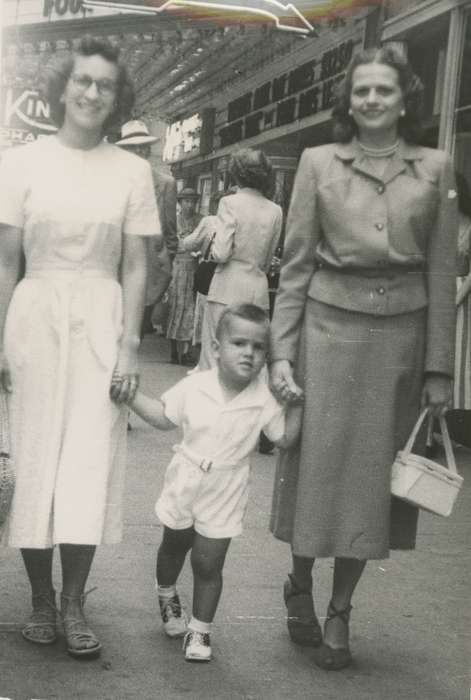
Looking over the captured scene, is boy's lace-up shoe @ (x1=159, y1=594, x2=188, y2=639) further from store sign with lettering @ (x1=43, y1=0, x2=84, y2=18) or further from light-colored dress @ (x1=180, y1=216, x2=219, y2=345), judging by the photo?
store sign with lettering @ (x1=43, y1=0, x2=84, y2=18)

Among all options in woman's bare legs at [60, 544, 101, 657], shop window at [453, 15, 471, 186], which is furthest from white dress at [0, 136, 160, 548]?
shop window at [453, 15, 471, 186]

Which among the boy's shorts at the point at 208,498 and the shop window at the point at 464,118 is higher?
the shop window at the point at 464,118

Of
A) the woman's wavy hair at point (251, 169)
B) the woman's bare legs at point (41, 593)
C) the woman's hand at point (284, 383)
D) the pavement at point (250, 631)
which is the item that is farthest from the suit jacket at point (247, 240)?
the woman's bare legs at point (41, 593)

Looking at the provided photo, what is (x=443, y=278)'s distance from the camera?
3.65 metres

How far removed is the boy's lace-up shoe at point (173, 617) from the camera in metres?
3.82

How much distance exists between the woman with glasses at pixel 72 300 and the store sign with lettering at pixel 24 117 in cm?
5

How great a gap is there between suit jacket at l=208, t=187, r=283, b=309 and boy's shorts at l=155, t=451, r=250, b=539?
90 centimetres

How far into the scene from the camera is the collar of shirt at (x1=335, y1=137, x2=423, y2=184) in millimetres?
3617

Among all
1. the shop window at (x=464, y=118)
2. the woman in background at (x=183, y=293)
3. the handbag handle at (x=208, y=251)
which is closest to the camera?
the shop window at (x=464, y=118)

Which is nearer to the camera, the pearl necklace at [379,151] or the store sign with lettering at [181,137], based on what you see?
the pearl necklace at [379,151]

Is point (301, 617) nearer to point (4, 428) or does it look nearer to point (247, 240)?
point (4, 428)

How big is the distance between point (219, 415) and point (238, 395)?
8 centimetres

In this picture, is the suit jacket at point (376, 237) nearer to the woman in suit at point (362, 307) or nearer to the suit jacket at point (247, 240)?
the woman in suit at point (362, 307)

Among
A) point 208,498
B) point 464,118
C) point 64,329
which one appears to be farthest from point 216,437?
point 464,118
